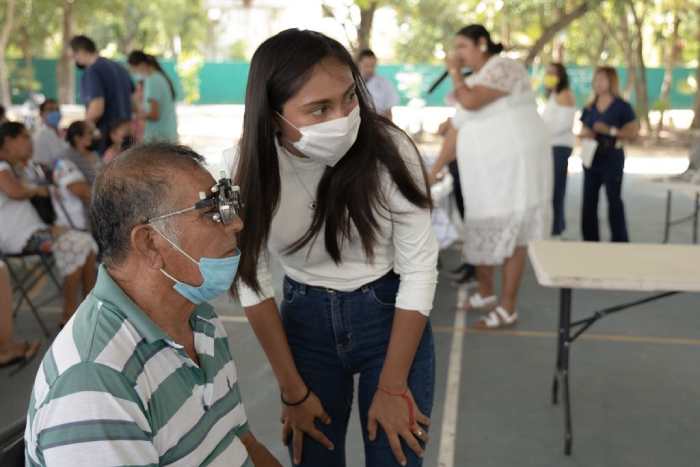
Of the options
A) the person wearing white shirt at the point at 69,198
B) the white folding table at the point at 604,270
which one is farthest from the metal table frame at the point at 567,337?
the person wearing white shirt at the point at 69,198

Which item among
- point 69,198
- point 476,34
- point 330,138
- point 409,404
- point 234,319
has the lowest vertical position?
point 234,319

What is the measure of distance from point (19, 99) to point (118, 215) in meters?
29.6

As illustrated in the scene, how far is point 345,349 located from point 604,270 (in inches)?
59.4

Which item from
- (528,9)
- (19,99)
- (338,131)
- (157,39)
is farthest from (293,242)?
(157,39)

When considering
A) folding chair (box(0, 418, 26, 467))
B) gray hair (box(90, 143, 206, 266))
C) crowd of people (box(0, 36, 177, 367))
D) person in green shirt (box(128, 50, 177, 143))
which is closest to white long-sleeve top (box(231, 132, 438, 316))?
gray hair (box(90, 143, 206, 266))

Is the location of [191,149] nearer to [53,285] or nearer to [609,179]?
[53,285]

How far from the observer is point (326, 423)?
190 cm

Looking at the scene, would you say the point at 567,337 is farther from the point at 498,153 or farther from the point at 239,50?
the point at 239,50

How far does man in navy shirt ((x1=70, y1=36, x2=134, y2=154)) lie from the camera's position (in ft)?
20.1

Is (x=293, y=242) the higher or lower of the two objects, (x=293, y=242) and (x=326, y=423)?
the higher

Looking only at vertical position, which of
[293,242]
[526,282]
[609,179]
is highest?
[293,242]

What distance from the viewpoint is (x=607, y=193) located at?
6.46m

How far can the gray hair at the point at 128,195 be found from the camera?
52.1 inches

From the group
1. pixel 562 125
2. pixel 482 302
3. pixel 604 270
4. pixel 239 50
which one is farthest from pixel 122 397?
pixel 239 50
